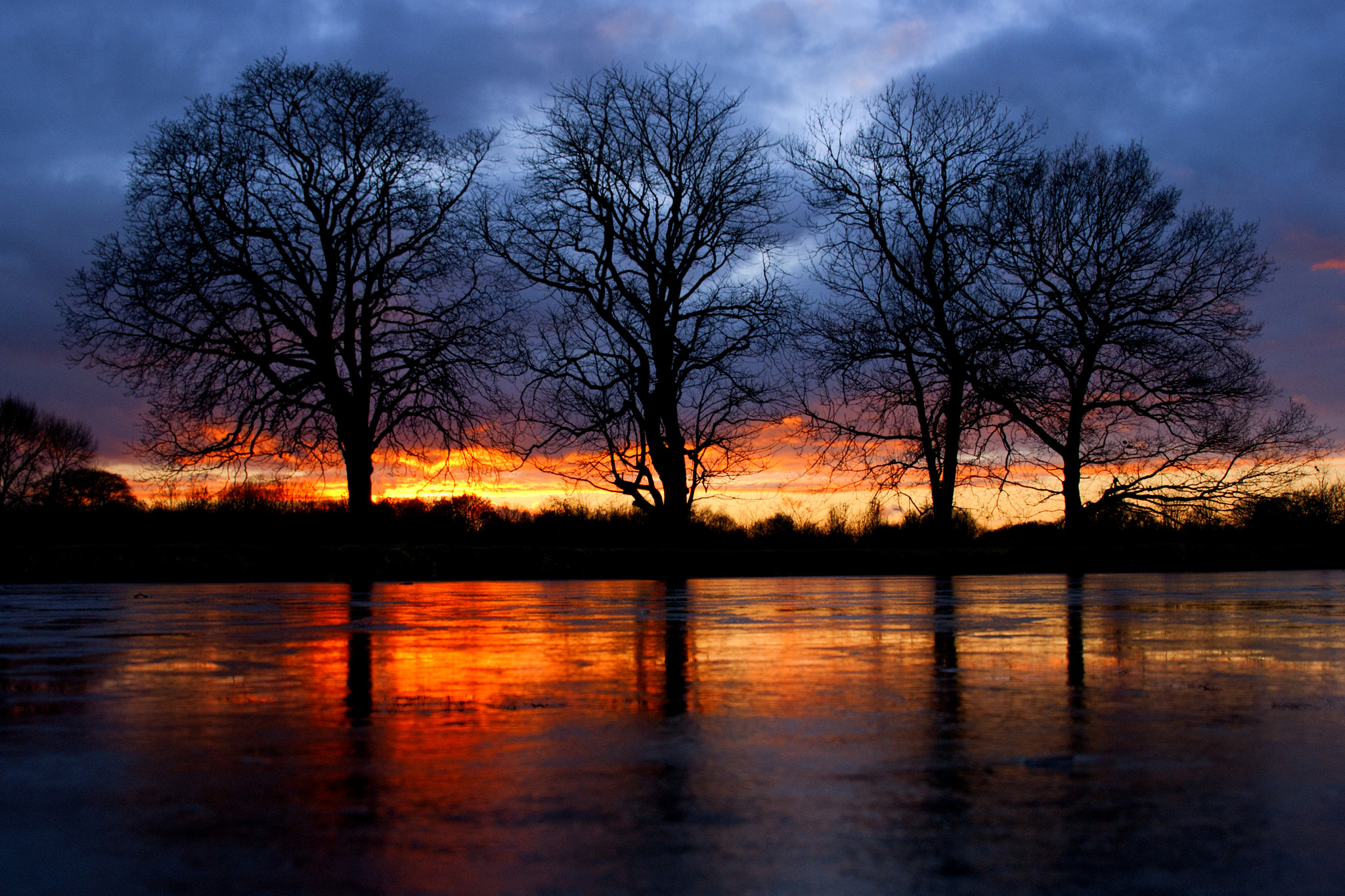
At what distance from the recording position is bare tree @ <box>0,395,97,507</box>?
198ft

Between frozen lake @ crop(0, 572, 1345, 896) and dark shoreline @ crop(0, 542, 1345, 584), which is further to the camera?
dark shoreline @ crop(0, 542, 1345, 584)

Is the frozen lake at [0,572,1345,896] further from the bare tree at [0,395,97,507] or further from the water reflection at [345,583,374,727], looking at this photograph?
the bare tree at [0,395,97,507]

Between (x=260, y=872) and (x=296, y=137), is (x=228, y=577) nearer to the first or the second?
(x=296, y=137)

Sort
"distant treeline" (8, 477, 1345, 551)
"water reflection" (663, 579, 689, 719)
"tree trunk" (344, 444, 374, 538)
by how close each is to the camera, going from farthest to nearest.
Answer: "tree trunk" (344, 444, 374, 538) < "distant treeline" (8, 477, 1345, 551) < "water reflection" (663, 579, 689, 719)

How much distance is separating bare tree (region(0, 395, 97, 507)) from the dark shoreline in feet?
149

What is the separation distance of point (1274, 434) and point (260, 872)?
2864 centimetres

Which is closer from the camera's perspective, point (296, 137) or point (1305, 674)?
point (1305, 674)

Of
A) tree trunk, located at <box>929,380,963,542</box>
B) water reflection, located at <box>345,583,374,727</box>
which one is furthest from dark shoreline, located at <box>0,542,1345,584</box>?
water reflection, located at <box>345,583,374,727</box>

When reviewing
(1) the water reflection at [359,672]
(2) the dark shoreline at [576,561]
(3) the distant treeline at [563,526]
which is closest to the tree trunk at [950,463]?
(3) the distant treeline at [563,526]

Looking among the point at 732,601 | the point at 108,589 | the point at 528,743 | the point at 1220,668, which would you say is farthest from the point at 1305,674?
the point at 108,589

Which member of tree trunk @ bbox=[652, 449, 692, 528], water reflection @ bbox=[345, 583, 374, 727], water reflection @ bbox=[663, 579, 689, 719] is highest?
tree trunk @ bbox=[652, 449, 692, 528]

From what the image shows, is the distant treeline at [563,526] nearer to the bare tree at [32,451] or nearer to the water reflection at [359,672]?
the water reflection at [359,672]

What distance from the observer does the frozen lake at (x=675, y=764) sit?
7.73 ft

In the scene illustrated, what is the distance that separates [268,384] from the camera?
85.1 feet
